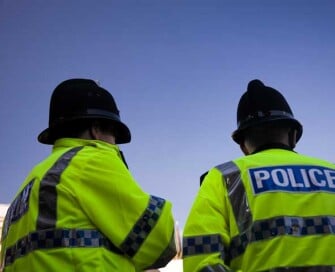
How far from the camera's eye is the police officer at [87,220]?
2.03 m

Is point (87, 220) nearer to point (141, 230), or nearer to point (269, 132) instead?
point (141, 230)

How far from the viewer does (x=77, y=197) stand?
2102mm

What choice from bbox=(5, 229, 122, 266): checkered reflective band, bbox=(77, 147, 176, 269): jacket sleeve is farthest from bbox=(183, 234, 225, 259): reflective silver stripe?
bbox=(5, 229, 122, 266): checkered reflective band

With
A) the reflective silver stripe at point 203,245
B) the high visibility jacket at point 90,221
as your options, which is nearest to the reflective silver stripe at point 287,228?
the reflective silver stripe at point 203,245

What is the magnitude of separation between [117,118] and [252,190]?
0.93 m

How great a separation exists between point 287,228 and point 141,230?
29.1 inches

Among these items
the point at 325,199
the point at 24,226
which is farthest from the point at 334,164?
the point at 24,226

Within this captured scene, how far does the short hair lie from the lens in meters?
2.70

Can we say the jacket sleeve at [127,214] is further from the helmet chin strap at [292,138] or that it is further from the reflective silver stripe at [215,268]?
the helmet chin strap at [292,138]

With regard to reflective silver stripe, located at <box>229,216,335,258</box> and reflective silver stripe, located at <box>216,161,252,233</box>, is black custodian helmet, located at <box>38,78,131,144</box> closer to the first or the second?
reflective silver stripe, located at <box>216,161,252,233</box>

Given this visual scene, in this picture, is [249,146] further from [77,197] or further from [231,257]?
[77,197]

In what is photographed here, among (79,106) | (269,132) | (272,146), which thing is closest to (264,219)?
(272,146)

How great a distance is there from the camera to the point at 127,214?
2105 mm

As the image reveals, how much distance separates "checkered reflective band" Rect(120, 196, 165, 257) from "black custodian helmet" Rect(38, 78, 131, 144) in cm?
70
